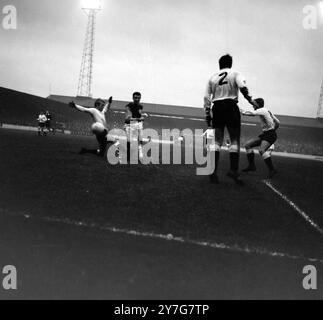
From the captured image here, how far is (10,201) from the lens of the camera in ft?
19.8

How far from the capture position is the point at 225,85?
24.9ft

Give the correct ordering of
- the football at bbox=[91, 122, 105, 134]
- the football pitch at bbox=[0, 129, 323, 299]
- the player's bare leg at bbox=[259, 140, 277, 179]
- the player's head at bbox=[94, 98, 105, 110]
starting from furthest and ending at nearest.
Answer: the player's head at bbox=[94, 98, 105, 110], the football at bbox=[91, 122, 105, 134], the player's bare leg at bbox=[259, 140, 277, 179], the football pitch at bbox=[0, 129, 323, 299]

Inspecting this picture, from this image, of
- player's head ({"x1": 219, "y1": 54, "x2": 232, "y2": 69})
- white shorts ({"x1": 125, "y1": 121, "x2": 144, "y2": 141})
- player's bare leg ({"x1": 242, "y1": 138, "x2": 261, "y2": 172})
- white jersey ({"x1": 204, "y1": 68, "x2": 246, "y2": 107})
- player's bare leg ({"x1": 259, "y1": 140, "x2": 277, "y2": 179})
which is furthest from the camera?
white shorts ({"x1": 125, "y1": 121, "x2": 144, "y2": 141})

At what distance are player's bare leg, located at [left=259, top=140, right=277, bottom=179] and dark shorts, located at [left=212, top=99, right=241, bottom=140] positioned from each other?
189cm

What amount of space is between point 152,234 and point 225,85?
372 centimetres

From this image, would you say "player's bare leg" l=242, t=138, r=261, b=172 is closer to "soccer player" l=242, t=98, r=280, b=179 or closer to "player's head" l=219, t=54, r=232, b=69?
"soccer player" l=242, t=98, r=280, b=179

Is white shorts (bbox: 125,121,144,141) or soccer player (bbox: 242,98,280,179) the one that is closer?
soccer player (bbox: 242,98,280,179)

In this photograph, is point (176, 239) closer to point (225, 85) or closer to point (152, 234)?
point (152, 234)

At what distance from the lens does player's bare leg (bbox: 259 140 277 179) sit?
29.8 feet

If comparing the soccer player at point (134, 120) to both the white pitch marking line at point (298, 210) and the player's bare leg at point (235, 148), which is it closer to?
the player's bare leg at point (235, 148)

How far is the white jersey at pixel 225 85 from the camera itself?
7.54 m

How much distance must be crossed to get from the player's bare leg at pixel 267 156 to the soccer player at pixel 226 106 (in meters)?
1.73

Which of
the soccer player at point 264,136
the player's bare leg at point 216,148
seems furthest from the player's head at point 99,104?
the player's bare leg at point 216,148

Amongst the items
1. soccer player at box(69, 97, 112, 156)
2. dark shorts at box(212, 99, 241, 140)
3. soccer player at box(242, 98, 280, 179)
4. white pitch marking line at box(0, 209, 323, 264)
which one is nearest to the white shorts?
soccer player at box(69, 97, 112, 156)
